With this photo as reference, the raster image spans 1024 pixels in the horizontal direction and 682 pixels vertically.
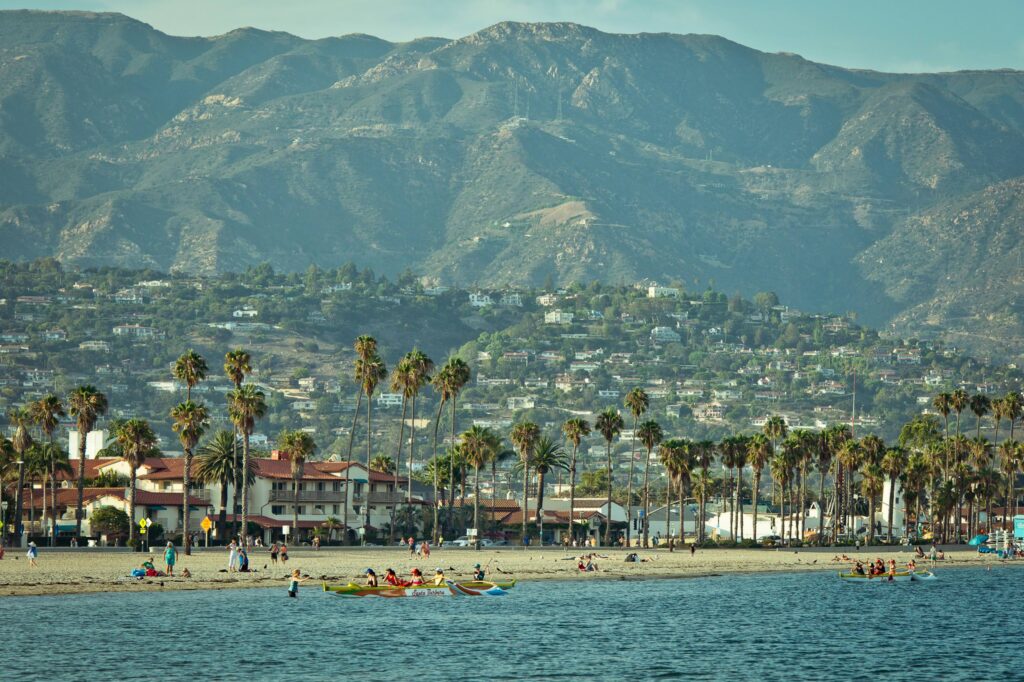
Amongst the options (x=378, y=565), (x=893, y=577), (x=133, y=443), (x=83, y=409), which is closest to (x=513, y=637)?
(x=378, y=565)

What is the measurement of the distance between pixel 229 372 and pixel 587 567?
115ft

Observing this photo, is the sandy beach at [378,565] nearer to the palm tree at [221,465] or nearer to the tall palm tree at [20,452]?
the palm tree at [221,465]

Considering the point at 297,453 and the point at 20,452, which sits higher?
the point at 297,453

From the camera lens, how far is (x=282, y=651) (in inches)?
3228

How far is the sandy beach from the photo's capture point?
105750mm

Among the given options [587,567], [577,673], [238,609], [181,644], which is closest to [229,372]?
[587,567]

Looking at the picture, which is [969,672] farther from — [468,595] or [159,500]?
[159,500]

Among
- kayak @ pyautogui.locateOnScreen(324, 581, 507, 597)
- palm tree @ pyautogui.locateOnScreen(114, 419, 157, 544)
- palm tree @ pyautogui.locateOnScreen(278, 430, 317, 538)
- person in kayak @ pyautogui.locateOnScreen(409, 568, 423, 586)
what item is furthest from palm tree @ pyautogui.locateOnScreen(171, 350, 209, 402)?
kayak @ pyautogui.locateOnScreen(324, 581, 507, 597)

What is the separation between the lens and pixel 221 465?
509 feet

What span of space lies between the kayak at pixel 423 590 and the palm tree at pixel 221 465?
45.5 meters

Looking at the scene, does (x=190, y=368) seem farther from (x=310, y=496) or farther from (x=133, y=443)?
(x=310, y=496)

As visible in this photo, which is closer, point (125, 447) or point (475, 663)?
point (475, 663)

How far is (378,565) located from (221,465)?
103 ft

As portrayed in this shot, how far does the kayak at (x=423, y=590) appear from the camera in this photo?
105 meters
